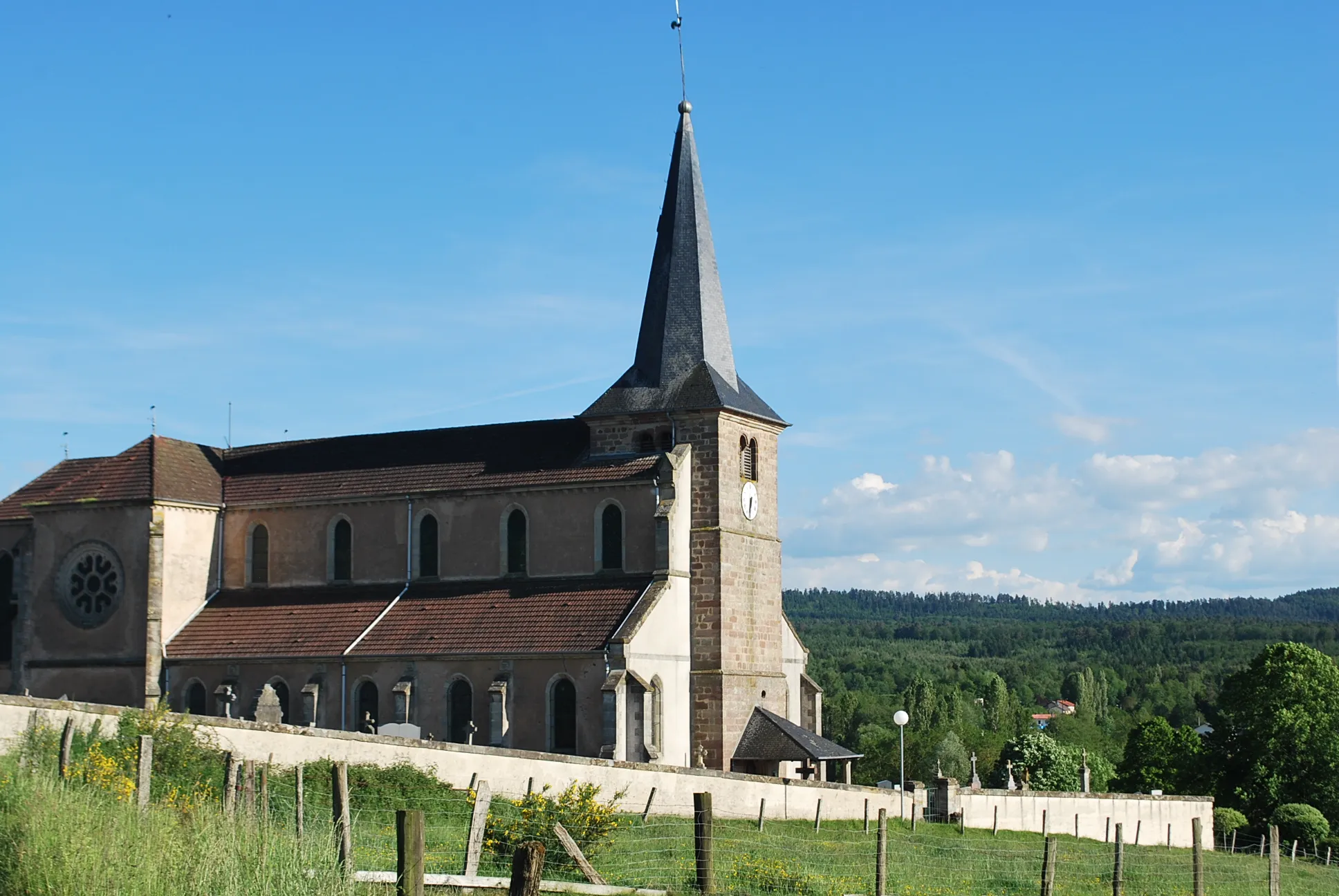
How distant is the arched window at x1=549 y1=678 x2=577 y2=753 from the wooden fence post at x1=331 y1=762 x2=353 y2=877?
24286mm

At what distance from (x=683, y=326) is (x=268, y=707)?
15.7 meters

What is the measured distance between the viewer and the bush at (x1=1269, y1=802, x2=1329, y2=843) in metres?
53.8

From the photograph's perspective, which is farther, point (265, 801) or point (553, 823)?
point (553, 823)

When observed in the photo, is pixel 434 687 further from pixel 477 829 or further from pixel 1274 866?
pixel 477 829

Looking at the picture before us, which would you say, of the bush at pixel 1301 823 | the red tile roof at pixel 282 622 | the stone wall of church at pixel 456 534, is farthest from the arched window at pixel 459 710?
the bush at pixel 1301 823

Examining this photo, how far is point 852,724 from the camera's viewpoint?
389ft

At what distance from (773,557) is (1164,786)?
30652mm

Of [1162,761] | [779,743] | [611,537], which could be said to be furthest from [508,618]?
[1162,761]

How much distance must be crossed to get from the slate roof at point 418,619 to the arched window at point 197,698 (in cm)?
90

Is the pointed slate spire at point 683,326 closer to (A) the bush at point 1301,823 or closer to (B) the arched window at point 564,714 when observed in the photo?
(B) the arched window at point 564,714

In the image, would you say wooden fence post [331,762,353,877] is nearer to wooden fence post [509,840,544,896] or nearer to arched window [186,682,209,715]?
wooden fence post [509,840,544,896]

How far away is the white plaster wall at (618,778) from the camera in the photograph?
28569 mm

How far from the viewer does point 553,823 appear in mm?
19875

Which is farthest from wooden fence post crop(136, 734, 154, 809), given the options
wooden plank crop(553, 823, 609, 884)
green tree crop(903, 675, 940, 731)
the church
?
green tree crop(903, 675, 940, 731)
